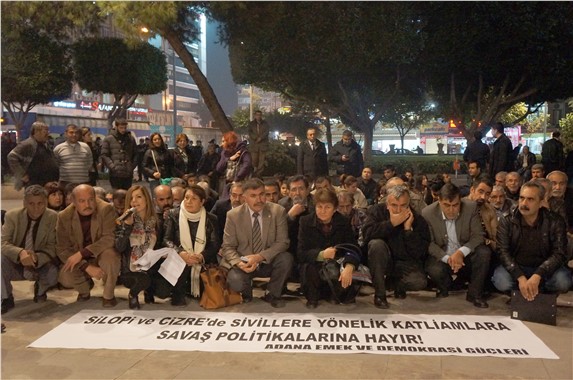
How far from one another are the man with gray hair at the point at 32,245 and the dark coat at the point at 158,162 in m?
3.60

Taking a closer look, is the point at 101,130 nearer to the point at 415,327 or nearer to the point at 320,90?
the point at 320,90

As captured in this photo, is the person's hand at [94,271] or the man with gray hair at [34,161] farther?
the man with gray hair at [34,161]

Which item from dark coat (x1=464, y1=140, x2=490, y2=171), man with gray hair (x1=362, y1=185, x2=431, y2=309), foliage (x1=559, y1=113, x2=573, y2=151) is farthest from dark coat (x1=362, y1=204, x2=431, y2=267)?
foliage (x1=559, y1=113, x2=573, y2=151)

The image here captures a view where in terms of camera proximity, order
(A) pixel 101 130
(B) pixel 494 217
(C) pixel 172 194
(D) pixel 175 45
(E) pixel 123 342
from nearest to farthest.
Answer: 1. (E) pixel 123 342
2. (B) pixel 494 217
3. (C) pixel 172 194
4. (D) pixel 175 45
5. (A) pixel 101 130

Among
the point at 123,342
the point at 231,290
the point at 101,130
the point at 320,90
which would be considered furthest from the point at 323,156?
the point at 101,130

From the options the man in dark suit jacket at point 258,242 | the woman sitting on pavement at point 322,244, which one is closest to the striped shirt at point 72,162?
the man in dark suit jacket at point 258,242

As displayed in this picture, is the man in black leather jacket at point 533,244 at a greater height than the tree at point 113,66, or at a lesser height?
lesser

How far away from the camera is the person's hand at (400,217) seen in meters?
6.09

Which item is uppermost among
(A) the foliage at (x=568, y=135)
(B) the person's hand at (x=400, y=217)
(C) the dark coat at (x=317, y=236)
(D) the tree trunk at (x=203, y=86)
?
(D) the tree trunk at (x=203, y=86)

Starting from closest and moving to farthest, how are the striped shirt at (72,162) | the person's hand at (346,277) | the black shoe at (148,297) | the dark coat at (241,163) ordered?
the person's hand at (346,277) → the black shoe at (148,297) → the striped shirt at (72,162) → the dark coat at (241,163)

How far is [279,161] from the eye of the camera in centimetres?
1953

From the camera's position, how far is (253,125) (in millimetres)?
14906

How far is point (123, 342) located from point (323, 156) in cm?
745

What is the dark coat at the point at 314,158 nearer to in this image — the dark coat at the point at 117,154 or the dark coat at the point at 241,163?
the dark coat at the point at 241,163
